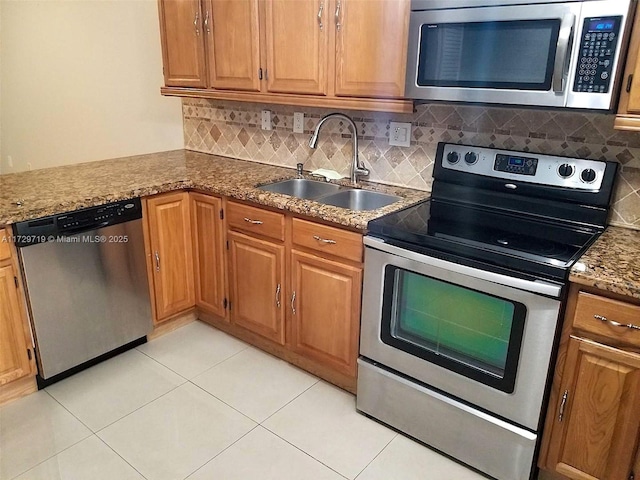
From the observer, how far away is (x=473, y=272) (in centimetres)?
165

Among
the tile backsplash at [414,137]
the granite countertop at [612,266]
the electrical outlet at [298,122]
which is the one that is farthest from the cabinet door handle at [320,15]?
the granite countertop at [612,266]

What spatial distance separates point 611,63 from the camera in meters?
1.51

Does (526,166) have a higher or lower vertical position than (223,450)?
higher

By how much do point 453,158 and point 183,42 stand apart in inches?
66.0

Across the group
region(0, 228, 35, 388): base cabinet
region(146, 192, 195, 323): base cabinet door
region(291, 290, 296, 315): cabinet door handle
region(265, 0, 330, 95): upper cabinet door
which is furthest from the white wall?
region(291, 290, 296, 315): cabinet door handle

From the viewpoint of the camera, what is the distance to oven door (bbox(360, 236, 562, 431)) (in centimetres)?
157

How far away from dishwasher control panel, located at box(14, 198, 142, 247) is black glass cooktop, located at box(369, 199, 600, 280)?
1.22 m

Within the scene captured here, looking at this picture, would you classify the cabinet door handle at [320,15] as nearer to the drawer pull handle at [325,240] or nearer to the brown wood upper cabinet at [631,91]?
the drawer pull handle at [325,240]

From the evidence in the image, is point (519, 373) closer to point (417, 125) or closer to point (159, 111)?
point (417, 125)

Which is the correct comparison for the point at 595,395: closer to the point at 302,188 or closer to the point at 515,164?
the point at 515,164

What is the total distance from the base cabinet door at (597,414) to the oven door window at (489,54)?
0.91 meters

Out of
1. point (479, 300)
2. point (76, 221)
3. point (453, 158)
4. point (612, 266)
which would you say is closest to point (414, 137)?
point (453, 158)

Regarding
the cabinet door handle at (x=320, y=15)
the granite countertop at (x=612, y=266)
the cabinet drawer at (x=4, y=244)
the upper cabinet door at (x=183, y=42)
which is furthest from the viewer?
the upper cabinet door at (x=183, y=42)

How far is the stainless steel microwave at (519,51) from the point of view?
152 centimetres
